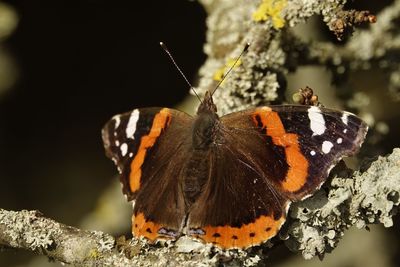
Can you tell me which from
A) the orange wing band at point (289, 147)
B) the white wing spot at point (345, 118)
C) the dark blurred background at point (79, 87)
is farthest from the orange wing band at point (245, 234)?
the dark blurred background at point (79, 87)

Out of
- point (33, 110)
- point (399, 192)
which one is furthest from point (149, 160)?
point (33, 110)

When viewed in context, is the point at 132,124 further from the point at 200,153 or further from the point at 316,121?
the point at 316,121

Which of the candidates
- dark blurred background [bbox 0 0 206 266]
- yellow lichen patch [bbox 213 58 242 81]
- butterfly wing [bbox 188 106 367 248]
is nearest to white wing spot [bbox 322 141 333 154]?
butterfly wing [bbox 188 106 367 248]

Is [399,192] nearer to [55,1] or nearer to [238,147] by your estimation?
[238,147]

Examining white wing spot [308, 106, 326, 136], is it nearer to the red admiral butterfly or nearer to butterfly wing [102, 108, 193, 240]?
the red admiral butterfly

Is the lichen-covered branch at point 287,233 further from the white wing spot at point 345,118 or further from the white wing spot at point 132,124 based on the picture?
the white wing spot at point 132,124
